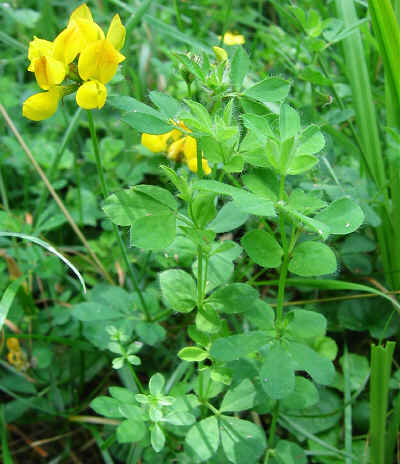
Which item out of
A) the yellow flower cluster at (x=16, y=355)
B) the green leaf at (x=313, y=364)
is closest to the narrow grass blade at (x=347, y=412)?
the green leaf at (x=313, y=364)

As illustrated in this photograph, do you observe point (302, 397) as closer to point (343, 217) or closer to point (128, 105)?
point (343, 217)

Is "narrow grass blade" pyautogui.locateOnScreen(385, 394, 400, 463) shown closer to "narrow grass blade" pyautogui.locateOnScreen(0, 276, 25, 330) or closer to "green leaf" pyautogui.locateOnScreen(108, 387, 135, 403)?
"green leaf" pyautogui.locateOnScreen(108, 387, 135, 403)

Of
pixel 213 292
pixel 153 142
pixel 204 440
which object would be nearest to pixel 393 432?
pixel 204 440

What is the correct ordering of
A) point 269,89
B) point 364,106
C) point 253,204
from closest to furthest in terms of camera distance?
1. point 253,204
2. point 269,89
3. point 364,106

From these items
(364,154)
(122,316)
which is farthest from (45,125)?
(364,154)

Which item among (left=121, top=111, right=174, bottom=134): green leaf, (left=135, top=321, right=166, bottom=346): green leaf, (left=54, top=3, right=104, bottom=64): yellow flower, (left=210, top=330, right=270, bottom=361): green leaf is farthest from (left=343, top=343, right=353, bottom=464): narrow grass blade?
(left=54, top=3, right=104, bottom=64): yellow flower

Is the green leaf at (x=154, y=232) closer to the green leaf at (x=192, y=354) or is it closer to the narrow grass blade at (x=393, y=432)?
the green leaf at (x=192, y=354)

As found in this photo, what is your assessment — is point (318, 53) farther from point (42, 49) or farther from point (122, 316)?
Result: point (122, 316)
